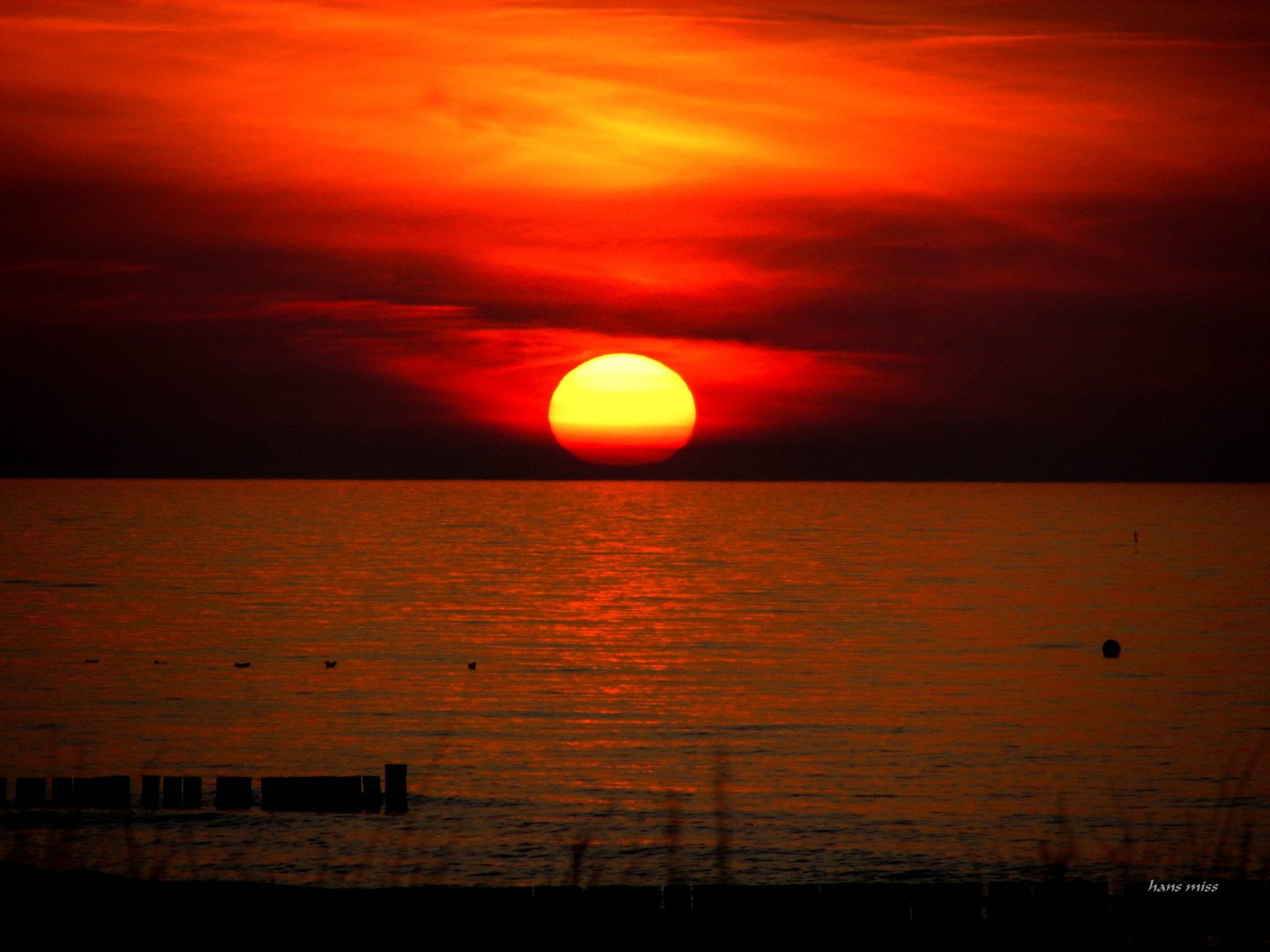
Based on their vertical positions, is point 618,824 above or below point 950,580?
below

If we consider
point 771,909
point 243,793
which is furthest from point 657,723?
point 771,909

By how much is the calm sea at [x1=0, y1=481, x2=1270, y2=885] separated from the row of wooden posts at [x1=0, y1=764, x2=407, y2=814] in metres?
0.49

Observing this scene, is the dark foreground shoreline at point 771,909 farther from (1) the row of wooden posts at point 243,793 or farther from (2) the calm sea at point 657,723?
(1) the row of wooden posts at point 243,793

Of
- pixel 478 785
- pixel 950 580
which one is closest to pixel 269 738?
pixel 478 785

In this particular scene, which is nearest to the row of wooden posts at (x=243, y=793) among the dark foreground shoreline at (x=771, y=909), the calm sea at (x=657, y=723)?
the calm sea at (x=657, y=723)

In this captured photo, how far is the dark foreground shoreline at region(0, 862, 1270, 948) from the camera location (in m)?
14.5

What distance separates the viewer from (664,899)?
593 inches

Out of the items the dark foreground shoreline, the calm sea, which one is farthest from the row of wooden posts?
the dark foreground shoreline

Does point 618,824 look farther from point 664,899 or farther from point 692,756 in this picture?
Result: point 664,899

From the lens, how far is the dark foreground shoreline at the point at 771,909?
14.5m

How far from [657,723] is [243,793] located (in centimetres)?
1761

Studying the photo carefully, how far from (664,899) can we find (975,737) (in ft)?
99.0

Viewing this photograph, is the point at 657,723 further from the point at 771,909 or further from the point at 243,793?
the point at 771,909

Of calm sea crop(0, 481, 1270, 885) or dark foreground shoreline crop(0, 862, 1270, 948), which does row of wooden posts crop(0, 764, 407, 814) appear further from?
dark foreground shoreline crop(0, 862, 1270, 948)
